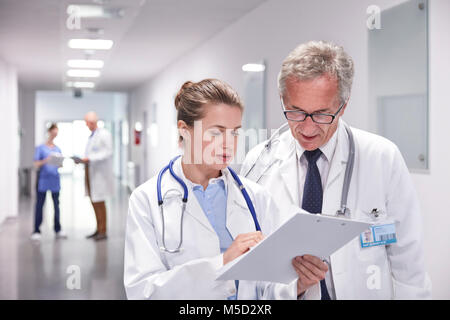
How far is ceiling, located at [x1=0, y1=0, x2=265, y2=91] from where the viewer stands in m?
2.42

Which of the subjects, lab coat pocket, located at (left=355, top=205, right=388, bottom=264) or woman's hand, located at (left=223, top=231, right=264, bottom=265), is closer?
woman's hand, located at (left=223, top=231, right=264, bottom=265)

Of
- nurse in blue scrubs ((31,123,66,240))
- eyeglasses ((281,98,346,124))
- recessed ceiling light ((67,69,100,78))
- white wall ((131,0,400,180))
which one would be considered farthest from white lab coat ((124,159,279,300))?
nurse in blue scrubs ((31,123,66,240))

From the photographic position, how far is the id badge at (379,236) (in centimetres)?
139

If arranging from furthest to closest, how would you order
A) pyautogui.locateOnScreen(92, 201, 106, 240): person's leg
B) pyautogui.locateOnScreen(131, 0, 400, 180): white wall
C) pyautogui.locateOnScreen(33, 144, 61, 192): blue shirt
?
pyautogui.locateOnScreen(33, 144, 61, 192): blue shirt → pyautogui.locateOnScreen(92, 201, 106, 240): person's leg → pyautogui.locateOnScreen(131, 0, 400, 180): white wall

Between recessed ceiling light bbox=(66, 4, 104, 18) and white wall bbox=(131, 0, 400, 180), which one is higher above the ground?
recessed ceiling light bbox=(66, 4, 104, 18)

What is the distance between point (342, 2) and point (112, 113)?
154cm

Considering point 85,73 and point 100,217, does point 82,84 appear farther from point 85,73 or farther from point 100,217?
point 100,217

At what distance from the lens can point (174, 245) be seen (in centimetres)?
116

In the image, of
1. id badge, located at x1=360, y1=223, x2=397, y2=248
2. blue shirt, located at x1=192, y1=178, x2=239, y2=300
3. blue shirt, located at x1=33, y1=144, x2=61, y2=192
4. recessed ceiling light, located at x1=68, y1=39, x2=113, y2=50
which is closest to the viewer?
blue shirt, located at x1=192, y1=178, x2=239, y2=300

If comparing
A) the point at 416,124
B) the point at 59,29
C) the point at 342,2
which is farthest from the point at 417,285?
the point at 59,29

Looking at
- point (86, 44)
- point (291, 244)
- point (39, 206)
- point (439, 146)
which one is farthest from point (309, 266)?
point (39, 206)

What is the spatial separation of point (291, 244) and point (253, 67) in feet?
4.26

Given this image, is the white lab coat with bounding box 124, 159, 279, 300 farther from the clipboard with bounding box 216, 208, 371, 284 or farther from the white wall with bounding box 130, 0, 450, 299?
the white wall with bounding box 130, 0, 450, 299

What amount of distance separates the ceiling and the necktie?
0.98m
